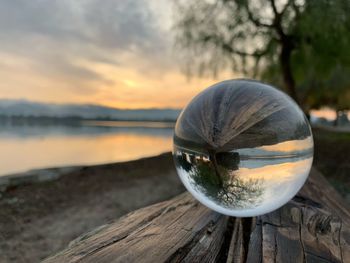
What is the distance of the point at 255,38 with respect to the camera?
13.0 meters

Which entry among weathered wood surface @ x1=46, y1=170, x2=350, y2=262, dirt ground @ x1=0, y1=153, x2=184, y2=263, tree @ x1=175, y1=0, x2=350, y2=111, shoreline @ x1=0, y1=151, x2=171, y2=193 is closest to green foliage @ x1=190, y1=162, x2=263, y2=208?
weathered wood surface @ x1=46, y1=170, x2=350, y2=262

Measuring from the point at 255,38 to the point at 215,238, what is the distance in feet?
41.1

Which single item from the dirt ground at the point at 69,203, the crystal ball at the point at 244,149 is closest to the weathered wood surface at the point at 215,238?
the crystal ball at the point at 244,149

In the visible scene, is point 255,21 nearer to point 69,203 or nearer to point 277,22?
point 277,22

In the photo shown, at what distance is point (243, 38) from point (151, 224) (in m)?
12.1

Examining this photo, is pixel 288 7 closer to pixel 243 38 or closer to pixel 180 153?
pixel 243 38

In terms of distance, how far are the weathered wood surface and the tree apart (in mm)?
10064

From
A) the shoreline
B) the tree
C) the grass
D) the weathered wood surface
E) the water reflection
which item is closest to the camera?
the weathered wood surface

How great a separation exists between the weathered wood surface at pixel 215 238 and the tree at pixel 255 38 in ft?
33.0

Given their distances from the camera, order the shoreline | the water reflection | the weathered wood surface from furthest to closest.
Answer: the shoreline
the water reflection
the weathered wood surface

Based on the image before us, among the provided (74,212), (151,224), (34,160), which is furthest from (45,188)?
(34,160)

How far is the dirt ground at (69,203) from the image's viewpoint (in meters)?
4.40

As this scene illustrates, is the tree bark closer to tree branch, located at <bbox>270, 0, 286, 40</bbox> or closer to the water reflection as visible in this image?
the water reflection

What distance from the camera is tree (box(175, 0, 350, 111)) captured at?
38.2 feet
